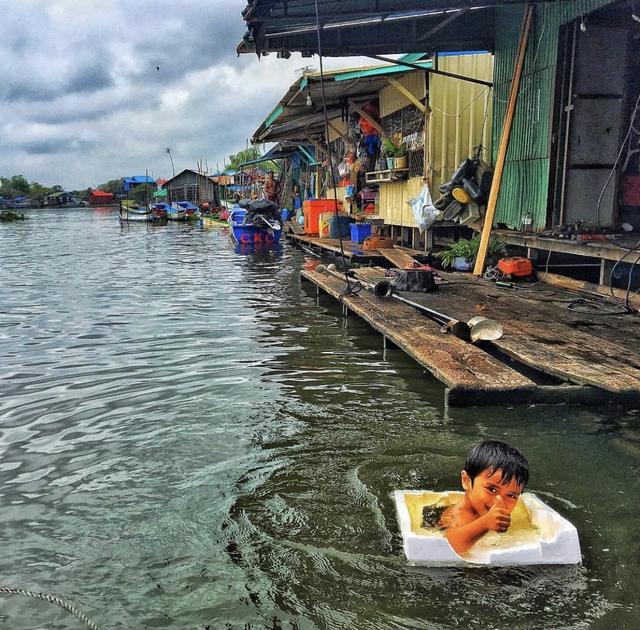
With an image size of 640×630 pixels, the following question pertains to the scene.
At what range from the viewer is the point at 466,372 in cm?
463

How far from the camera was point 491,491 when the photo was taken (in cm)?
275

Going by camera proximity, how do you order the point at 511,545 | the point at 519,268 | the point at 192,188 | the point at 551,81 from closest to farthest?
the point at 511,545 < the point at 551,81 < the point at 519,268 < the point at 192,188

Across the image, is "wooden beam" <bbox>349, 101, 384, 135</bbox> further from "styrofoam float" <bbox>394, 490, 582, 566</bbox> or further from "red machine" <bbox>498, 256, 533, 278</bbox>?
"styrofoam float" <bbox>394, 490, 582, 566</bbox>

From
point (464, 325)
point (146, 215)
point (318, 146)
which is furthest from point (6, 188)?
point (464, 325)

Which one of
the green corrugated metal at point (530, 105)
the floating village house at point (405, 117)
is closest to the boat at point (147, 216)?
the floating village house at point (405, 117)

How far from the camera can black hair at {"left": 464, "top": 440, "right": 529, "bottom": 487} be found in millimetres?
2721

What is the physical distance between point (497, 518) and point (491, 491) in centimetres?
12

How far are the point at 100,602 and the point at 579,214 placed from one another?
26.4 ft

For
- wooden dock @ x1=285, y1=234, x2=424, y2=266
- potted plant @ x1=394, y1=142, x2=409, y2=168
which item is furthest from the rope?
potted plant @ x1=394, y1=142, x2=409, y2=168

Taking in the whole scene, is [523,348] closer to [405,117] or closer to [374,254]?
[374,254]

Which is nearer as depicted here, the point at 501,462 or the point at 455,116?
the point at 501,462

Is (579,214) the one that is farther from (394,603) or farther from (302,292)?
(394,603)

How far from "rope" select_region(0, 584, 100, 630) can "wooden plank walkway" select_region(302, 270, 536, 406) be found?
2.71 m

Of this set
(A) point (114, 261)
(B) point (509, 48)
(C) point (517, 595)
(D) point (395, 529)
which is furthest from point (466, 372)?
(A) point (114, 261)
